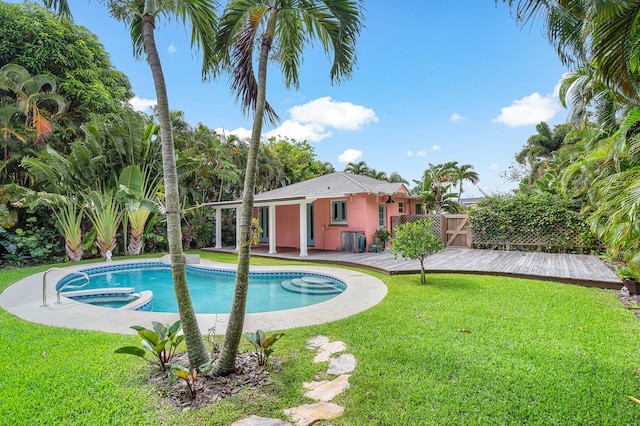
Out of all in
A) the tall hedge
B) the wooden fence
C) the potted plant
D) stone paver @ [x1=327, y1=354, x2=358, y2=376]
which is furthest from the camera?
the wooden fence

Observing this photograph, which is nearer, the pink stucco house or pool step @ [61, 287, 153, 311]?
pool step @ [61, 287, 153, 311]

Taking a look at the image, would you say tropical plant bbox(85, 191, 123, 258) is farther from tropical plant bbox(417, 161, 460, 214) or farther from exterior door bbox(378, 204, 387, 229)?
tropical plant bbox(417, 161, 460, 214)

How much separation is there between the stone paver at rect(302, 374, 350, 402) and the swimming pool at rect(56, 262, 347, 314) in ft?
15.0

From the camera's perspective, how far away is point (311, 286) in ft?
32.7

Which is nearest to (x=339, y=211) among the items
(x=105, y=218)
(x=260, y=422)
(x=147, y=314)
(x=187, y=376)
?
(x=147, y=314)

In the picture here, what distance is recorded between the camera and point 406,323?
5.32 metres

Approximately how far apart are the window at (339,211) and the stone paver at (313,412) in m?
13.3

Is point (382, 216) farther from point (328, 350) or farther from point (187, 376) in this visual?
point (187, 376)

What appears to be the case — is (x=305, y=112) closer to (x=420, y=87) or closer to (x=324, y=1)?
(x=420, y=87)

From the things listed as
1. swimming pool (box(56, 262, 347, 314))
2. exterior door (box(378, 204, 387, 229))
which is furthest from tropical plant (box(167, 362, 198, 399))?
exterior door (box(378, 204, 387, 229))

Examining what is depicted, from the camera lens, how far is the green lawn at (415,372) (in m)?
2.88

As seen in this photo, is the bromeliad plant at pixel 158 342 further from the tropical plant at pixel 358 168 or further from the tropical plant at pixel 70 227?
the tropical plant at pixel 358 168

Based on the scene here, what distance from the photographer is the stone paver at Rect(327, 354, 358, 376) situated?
3.73 metres

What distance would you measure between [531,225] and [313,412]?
14952 mm
